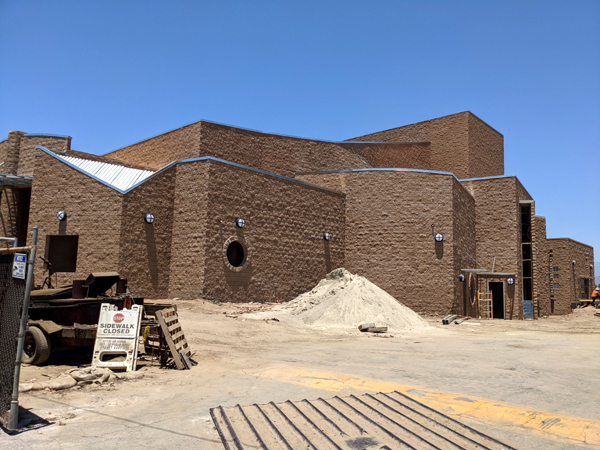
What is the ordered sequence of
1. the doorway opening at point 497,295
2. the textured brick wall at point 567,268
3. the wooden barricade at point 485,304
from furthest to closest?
the textured brick wall at point 567,268
the doorway opening at point 497,295
the wooden barricade at point 485,304

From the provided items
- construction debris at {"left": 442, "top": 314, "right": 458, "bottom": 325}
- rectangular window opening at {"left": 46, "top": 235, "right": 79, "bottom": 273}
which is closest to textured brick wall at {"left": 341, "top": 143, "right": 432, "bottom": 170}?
construction debris at {"left": 442, "top": 314, "right": 458, "bottom": 325}

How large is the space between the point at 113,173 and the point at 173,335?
12.6 metres

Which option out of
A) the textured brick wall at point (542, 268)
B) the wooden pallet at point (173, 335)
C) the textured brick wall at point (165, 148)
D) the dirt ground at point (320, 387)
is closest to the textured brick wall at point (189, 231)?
the textured brick wall at point (165, 148)

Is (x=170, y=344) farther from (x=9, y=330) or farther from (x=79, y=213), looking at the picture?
(x=79, y=213)

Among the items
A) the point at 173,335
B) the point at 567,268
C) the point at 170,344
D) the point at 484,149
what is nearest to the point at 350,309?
the point at 173,335

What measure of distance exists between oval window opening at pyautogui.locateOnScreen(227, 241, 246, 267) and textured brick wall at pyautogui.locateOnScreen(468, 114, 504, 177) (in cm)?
1809

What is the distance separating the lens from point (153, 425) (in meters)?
5.45

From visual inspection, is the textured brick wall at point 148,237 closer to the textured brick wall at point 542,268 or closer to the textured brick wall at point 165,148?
the textured brick wall at point 165,148

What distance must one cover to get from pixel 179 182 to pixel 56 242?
18.5 feet

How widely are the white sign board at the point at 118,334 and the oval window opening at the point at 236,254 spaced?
11126 millimetres

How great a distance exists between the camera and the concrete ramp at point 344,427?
16.0 feet

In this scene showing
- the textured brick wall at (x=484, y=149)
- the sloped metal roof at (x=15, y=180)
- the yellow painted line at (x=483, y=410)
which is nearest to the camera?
the yellow painted line at (x=483, y=410)

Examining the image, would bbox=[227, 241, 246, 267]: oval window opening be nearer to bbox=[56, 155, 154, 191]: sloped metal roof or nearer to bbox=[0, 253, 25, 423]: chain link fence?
bbox=[56, 155, 154, 191]: sloped metal roof

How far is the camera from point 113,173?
65.1 ft
